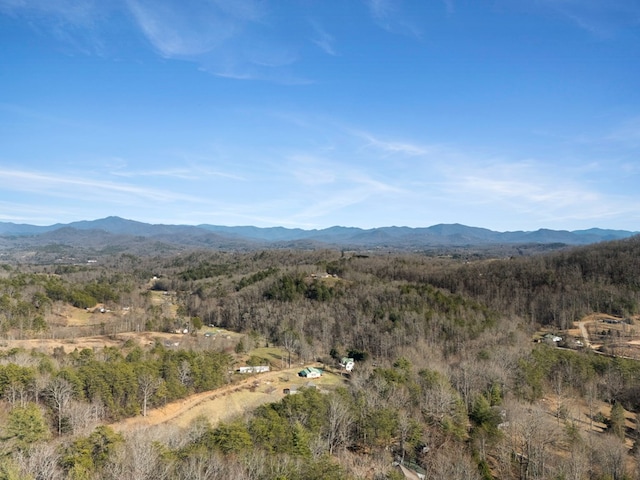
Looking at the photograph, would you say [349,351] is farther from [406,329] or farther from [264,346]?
[264,346]

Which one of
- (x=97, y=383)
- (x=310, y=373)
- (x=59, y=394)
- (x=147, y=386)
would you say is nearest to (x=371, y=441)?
(x=147, y=386)

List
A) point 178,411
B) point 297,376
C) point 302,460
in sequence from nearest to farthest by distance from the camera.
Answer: point 302,460 → point 178,411 → point 297,376

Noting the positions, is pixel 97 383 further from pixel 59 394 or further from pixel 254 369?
pixel 254 369

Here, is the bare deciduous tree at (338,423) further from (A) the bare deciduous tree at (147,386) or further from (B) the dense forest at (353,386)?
(A) the bare deciduous tree at (147,386)

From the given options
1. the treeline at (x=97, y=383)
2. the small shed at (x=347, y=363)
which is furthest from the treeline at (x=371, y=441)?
the small shed at (x=347, y=363)

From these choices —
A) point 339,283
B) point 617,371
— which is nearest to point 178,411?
point 617,371

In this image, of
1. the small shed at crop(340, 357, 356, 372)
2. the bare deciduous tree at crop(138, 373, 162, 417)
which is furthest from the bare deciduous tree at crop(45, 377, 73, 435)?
the small shed at crop(340, 357, 356, 372)

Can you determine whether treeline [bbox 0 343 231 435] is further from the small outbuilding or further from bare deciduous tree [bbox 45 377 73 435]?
the small outbuilding

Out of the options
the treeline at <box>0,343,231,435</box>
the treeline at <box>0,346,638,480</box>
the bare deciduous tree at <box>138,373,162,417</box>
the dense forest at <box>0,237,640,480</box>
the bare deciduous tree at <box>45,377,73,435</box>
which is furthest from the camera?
the bare deciduous tree at <box>138,373,162,417</box>
